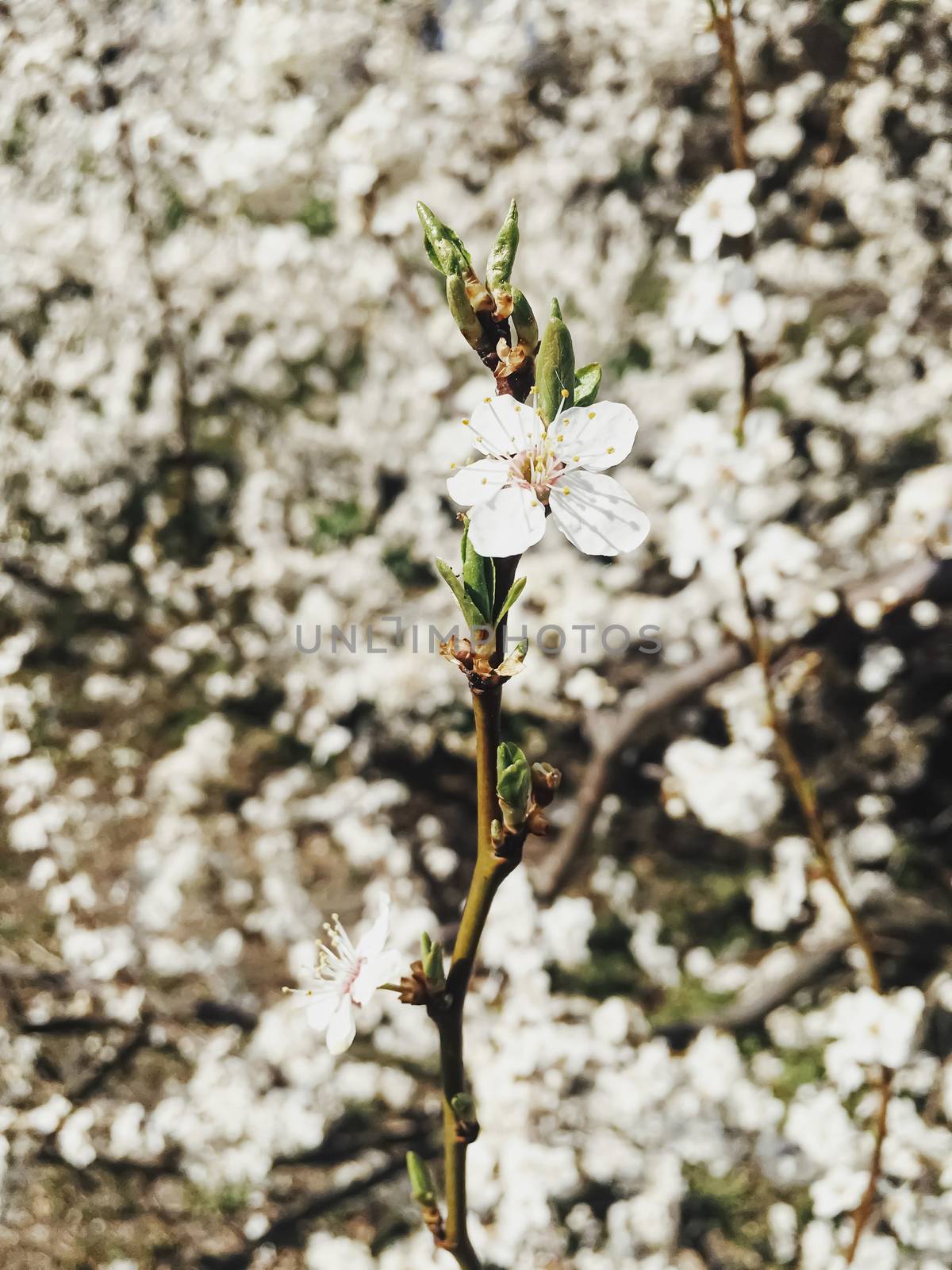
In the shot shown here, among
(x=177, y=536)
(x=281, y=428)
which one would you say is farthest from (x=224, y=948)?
(x=281, y=428)

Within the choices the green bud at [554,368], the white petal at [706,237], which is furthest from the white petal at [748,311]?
the green bud at [554,368]

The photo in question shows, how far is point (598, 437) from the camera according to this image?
0.65 m

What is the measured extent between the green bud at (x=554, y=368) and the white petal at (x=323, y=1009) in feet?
1.80

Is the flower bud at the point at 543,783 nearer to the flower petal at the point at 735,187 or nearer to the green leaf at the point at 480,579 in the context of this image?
the green leaf at the point at 480,579

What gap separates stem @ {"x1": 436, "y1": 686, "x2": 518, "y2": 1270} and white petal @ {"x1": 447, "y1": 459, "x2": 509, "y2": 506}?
148mm

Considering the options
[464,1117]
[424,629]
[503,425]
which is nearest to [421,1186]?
[464,1117]

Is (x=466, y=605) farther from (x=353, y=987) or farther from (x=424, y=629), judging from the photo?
(x=424, y=629)

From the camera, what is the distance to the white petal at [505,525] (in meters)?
0.53

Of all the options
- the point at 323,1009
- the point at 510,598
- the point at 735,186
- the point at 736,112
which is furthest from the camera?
the point at 735,186

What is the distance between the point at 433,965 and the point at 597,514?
364mm

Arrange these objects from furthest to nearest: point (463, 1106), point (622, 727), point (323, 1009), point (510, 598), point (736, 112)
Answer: point (622, 727), point (736, 112), point (323, 1009), point (463, 1106), point (510, 598)

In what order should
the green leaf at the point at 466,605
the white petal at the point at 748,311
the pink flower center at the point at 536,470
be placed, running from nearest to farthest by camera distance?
the green leaf at the point at 466,605 → the pink flower center at the point at 536,470 → the white petal at the point at 748,311

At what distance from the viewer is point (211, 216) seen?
2225 mm

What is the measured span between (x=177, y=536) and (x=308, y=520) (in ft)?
1.26
